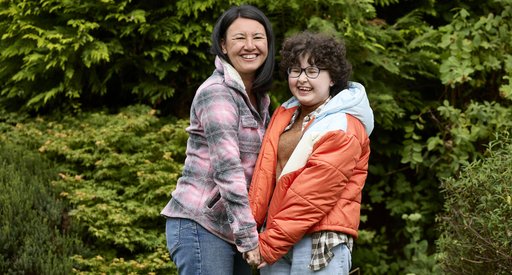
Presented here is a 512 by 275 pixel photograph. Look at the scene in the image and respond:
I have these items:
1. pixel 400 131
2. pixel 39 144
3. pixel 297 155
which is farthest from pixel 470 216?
pixel 39 144

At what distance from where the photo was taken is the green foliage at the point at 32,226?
4.24 metres

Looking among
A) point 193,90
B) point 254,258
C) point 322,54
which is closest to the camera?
point 254,258

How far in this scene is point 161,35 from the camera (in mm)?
5520

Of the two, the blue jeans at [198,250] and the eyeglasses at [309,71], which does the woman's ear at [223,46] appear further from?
the blue jeans at [198,250]

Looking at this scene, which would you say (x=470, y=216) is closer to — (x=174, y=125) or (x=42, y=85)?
(x=174, y=125)

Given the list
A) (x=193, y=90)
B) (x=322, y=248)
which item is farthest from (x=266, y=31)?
(x=193, y=90)

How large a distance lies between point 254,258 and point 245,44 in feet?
2.92

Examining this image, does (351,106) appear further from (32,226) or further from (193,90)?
(193,90)

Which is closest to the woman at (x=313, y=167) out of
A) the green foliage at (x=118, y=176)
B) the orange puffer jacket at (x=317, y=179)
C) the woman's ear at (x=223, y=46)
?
Result: the orange puffer jacket at (x=317, y=179)

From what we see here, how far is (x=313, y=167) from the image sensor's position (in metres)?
2.65

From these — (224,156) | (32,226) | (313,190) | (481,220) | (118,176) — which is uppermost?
(224,156)

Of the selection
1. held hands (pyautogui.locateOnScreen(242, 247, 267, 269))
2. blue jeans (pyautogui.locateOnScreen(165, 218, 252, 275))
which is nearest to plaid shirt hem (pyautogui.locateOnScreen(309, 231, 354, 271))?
held hands (pyautogui.locateOnScreen(242, 247, 267, 269))

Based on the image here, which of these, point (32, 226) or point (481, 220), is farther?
point (32, 226)

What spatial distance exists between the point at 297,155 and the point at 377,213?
138 inches
